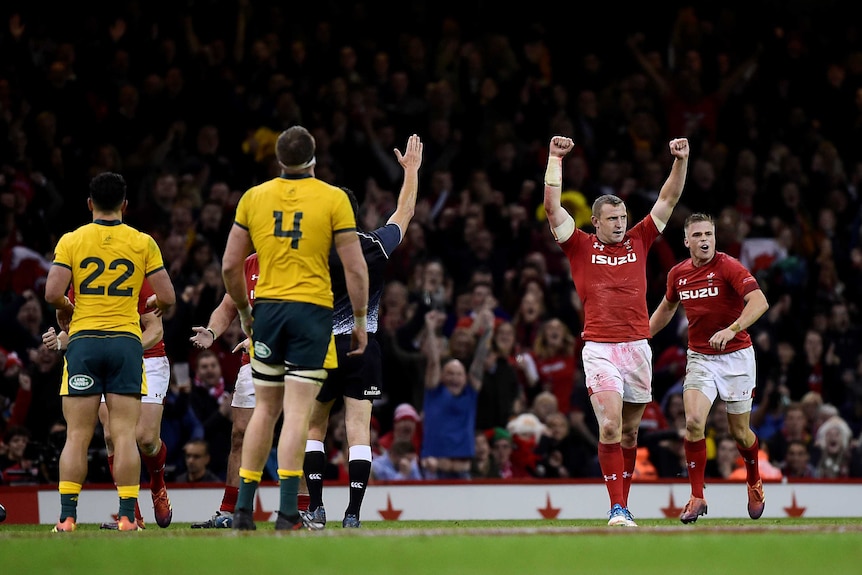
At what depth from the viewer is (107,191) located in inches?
416

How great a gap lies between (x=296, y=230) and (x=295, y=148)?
56cm

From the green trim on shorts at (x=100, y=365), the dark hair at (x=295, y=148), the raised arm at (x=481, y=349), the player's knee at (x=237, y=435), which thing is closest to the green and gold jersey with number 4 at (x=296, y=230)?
the dark hair at (x=295, y=148)

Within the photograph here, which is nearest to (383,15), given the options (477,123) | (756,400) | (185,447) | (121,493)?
(477,123)

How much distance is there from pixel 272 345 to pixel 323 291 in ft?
1.65

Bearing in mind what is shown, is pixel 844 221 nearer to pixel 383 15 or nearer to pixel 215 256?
pixel 383 15

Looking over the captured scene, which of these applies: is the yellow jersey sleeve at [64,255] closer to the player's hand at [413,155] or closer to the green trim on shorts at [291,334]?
the green trim on shorts at [291,334]

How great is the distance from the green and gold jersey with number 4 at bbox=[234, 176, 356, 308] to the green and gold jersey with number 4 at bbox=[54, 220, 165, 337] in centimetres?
161

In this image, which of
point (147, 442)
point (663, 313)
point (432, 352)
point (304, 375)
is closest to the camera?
point (304, 375)

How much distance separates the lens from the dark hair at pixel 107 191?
34.7 ft

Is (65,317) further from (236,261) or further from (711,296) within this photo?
(711,296)

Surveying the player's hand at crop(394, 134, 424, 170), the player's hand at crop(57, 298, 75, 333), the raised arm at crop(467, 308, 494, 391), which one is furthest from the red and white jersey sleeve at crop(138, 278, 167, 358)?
the raised arm at crop(467, 308, 494, 391)

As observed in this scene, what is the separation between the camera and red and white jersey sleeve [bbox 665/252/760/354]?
12766 mm

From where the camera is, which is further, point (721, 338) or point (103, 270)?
point (721, 338)

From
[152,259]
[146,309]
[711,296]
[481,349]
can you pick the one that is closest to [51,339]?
[146,309]
